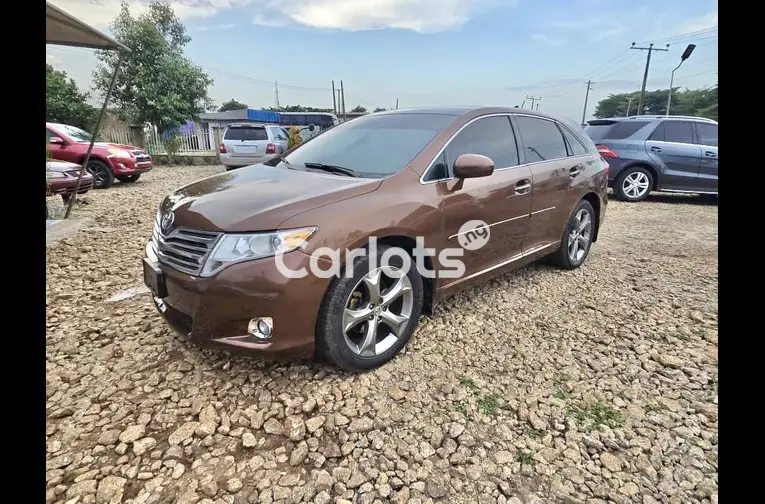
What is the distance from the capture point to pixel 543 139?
11.7 feet

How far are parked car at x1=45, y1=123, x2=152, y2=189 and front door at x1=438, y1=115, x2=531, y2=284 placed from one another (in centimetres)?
894

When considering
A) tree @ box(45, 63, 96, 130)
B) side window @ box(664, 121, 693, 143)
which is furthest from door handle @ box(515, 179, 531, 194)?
tree @ box(45, 63, 96, 130)

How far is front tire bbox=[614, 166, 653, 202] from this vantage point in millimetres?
7906

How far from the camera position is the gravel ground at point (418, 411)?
66.6 inches

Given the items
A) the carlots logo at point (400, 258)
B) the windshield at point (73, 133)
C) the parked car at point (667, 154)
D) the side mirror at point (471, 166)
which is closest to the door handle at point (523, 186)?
the carlots logo at point (400, 258)

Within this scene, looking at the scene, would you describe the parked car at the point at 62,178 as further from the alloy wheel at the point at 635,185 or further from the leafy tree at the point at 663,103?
the leafy tree at the point at 663,103

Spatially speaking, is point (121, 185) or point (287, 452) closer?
point (287, 452)

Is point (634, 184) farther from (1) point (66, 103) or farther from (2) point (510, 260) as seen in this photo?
(1) point (66, 103)

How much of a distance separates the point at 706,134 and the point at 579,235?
19.6 feet

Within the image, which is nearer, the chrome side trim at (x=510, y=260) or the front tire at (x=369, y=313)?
the front tire at (x=369, y=313)

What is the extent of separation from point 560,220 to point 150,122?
17.2 metres

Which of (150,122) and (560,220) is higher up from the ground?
(150,122)
